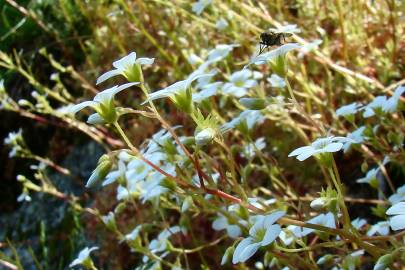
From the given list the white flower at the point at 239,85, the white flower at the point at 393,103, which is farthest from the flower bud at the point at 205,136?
the white flower at the point at 239,85

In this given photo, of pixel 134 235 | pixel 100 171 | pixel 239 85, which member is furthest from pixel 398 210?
pixel 239 85

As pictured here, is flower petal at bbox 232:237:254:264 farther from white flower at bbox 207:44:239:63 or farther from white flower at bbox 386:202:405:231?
white flower at bbox 207:44:239:63

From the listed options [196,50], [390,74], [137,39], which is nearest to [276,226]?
[390,74]

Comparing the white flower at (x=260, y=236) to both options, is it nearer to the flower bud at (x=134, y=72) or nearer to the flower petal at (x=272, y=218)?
the flower petal at (x=272, y=218)

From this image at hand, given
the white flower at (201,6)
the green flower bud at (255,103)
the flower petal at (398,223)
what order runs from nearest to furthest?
1. the flower petal at (398,223)
2. the green flower bud at (255,103)
3. the white flower at (201,6)

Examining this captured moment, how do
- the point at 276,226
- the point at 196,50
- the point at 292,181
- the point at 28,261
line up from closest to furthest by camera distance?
the point at 276,226 < the point at 292,181 < the point at 196,50 < the point at 28,261

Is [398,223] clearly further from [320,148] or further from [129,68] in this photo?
[129,68]

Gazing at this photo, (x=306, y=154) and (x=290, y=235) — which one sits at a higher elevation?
(x=306, y=154)

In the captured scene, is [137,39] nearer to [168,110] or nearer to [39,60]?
[168,110]

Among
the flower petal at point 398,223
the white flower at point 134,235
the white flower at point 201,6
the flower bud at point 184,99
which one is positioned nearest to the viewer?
the flower petal at point 398,223
